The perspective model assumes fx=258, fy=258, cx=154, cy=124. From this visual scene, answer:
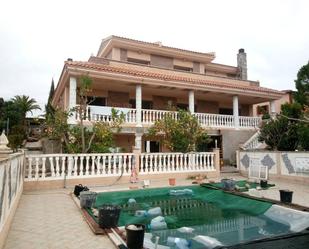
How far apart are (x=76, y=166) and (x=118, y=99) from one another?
29.2 feet

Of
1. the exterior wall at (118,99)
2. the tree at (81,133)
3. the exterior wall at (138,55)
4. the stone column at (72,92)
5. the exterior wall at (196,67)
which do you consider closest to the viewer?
the tree at (81,133)

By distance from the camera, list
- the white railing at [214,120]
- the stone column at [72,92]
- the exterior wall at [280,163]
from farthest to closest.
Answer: the white railing at [214,120] → the stone column at [72,92] → the exterior wall at [280,163]

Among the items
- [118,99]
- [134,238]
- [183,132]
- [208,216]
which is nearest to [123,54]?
[118,99]

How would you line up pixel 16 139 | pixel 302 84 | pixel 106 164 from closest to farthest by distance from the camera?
pixel 106 164, pixel 16 139, pixel 302 84

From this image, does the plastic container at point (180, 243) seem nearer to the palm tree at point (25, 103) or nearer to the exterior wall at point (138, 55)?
the exterior wall at point (138, 55)

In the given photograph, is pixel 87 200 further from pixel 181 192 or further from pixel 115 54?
pixel 115 54

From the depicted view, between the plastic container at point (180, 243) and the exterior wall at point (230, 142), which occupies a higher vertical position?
the exterior wall at point (230, 142)

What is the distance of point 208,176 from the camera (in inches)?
567

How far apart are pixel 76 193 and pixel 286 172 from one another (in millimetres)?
10111

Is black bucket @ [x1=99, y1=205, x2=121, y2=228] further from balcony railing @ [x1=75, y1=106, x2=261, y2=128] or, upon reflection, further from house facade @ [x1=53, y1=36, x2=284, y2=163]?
house facade @ [x1=53, y1=36, x2=284, y2=163]

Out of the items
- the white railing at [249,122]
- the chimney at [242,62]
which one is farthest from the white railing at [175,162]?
the chimney at [242,62]

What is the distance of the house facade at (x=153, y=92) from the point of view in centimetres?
1582

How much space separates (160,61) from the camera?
23031 mm

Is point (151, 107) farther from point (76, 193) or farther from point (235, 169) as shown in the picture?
point (76, 193)
